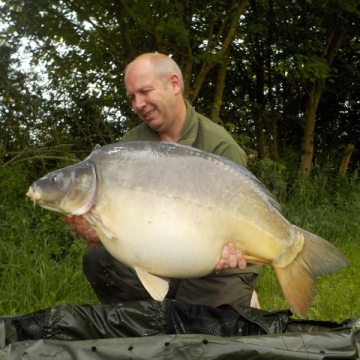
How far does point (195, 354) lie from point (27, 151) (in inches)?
109

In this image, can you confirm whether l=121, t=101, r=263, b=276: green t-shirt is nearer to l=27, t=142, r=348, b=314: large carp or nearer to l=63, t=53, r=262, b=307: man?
l=63, t=53, r=262, b=307: man

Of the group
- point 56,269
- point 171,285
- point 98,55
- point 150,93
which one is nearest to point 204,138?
point 150,93

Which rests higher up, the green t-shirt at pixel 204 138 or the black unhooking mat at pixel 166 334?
the green t-shirt at pixel 204 138

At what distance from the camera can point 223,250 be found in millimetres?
2029

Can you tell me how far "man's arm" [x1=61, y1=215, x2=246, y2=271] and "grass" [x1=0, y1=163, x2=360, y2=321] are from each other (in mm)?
883

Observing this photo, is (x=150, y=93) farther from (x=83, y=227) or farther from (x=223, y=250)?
(x=223, y=250)

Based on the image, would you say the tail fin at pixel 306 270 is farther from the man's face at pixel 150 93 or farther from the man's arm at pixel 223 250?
the man's face at pixel 150 93

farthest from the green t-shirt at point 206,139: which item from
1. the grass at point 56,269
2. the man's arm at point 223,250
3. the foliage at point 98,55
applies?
the foliage at point 98,55

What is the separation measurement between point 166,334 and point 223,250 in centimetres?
34

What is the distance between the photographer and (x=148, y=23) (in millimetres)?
4590

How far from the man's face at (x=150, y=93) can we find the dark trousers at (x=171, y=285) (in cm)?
49

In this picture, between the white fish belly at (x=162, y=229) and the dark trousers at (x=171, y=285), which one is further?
the dark trousers at (x=171, y=285)

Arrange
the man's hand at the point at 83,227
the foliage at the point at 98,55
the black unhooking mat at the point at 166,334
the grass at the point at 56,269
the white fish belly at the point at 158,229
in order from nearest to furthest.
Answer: the black unhooking mat at the point at 166,334
the white fish belly at the point at 158,229
the man's hand at the point at 83,227
the grass at the point at 56,269
the foliage at the point at 98,55

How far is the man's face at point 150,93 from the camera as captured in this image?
2512 mm
